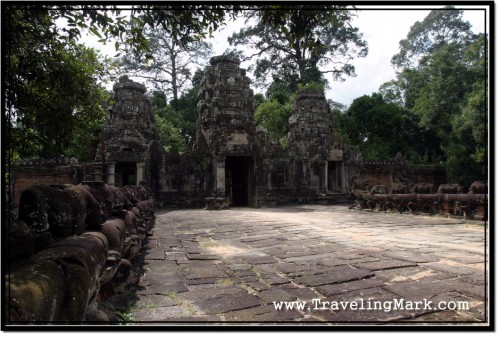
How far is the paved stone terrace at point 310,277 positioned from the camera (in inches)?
113

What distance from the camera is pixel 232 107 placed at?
66.9 feet

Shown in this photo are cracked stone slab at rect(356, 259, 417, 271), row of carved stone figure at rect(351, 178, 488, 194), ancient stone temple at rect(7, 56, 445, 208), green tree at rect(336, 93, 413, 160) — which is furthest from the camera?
green tree at rect(336, 93, 413, 160)

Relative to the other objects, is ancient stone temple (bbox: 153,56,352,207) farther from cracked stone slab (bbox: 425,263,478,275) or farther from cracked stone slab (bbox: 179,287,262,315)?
cracked stone slab (bbox: 179,287,262,315)

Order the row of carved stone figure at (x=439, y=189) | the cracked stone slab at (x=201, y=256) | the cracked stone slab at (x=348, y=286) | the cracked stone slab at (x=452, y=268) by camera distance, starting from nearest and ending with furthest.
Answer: the cracked stone slab at (x=348, y=286) → the cracked stone slab at (x=452, y=268) → the cracked stone slab at (x=201, y=256) → the row of carved stone figure at (x=439, y=189)

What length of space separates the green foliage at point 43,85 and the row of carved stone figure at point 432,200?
8.78 meters

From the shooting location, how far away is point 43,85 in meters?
5.42

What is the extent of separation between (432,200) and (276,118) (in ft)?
61.3

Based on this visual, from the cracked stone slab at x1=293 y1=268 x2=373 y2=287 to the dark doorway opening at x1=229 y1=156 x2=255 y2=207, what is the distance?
14.0 metres

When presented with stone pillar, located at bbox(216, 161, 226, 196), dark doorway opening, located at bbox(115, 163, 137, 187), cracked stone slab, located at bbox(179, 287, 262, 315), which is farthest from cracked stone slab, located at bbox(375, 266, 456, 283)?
dark doorway opening, located at bbox(115, 163, 137, 187)

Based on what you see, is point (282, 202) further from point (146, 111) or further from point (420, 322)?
point (420, 322)

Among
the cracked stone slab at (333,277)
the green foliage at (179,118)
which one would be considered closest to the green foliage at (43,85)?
the cracked stone slab at (333,277)

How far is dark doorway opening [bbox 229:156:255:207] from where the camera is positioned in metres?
18.5

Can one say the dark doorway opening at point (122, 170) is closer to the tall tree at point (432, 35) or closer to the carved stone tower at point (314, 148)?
the carved stone tower at point (314, 148)

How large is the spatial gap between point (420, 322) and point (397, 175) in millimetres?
22002
